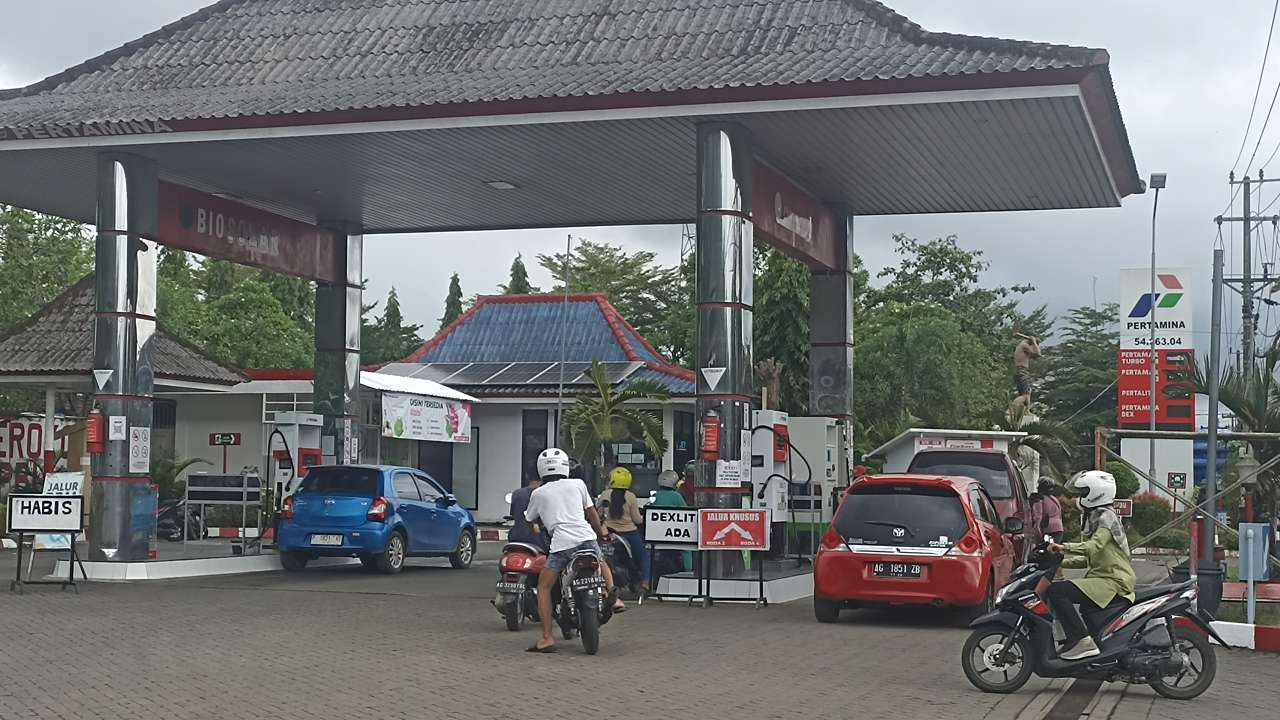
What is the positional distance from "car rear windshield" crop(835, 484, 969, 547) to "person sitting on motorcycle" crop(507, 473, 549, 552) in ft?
9.86

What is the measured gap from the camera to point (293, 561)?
2262 centimetres

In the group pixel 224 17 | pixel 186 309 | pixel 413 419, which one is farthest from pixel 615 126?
pixel 186 309

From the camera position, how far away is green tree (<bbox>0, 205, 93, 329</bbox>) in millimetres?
45406

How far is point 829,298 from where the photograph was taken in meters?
26.1

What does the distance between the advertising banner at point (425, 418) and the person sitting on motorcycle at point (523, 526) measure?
64.1 feet

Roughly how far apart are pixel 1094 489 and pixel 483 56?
11741 mm

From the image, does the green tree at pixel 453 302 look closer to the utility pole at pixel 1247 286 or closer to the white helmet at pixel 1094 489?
the utility pole at pixel 1247 286

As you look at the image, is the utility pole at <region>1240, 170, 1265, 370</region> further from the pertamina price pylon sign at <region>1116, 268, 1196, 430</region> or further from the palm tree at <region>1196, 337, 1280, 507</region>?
the palm tree at <region>1196, 337, 1280, 507</region>

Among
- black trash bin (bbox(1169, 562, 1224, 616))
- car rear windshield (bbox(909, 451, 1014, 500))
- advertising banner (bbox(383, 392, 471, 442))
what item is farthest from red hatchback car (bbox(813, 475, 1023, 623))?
advertising banner (bbox(383, 392, 471, 442))

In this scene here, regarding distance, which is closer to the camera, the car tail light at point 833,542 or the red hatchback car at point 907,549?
the red hatchback car at point 907,549

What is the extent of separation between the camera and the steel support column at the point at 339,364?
27031 mm

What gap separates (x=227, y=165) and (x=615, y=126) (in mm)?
5986

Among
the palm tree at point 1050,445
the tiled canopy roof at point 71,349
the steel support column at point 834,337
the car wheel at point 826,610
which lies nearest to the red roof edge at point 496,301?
the tiled canopy roof at point 71,349

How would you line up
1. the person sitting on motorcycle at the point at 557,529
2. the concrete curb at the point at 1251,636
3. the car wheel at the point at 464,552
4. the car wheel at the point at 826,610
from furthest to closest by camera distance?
the car wheel at the point at 464,552, the car wheel at the point at 826,610, the concrete curb at the point at 1251,636, the person sitting on motorcycle at the point at 557,529
